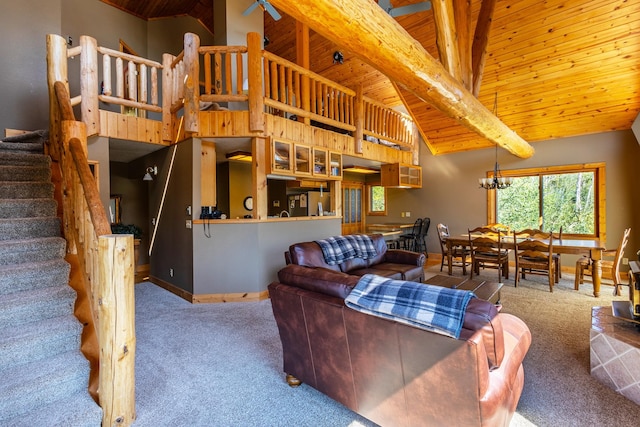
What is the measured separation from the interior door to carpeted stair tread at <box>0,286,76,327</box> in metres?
6.46

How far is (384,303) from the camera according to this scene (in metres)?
1.54

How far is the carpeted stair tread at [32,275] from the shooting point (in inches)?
87.5

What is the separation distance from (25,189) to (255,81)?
2757 millimetres

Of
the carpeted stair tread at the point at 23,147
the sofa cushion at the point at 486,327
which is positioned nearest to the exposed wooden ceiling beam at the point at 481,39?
the sofa cushion at the point at 486,327

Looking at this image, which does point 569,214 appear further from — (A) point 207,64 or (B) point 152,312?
(B) point 152,312

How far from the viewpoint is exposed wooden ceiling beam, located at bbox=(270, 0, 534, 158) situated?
2.01m

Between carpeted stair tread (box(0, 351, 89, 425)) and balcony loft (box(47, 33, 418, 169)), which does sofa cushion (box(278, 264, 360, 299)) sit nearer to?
carpeted stair tread (box(0, 351, 89, 425))

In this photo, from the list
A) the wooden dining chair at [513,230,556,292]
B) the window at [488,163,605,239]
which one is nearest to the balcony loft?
the wooden dining chair at [513,230,556,292]

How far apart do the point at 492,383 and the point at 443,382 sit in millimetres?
240

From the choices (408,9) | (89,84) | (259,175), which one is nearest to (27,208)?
(89,84)

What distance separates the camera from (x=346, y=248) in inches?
162

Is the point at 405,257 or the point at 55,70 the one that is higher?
the point at 55,70

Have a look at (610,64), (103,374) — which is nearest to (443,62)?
(610,64)

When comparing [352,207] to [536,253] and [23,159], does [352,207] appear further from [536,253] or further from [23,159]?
[23,159]
